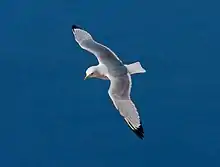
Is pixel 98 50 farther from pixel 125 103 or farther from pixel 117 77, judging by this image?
pixel 125 103

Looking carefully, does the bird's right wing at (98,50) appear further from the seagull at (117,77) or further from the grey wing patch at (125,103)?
the grey wing patch at (125,103)

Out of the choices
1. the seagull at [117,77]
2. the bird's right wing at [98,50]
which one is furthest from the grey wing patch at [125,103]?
the bird's right wing at [98,50]

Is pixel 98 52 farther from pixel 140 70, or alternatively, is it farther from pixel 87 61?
pixel 87 61

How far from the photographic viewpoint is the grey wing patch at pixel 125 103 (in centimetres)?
300

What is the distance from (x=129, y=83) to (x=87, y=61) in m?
0.94

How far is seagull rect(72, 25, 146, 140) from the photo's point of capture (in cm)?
302

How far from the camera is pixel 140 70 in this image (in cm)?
327

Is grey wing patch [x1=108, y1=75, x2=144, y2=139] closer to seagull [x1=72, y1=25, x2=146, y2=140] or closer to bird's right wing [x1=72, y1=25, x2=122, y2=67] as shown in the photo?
seagull [x1=72, y1=25, x2=146, y2=140]

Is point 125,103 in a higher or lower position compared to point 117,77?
lower

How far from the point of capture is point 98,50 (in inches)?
135

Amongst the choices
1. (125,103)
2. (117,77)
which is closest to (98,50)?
(117,77)

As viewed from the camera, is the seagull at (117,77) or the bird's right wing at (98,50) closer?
the seagull at (117,77)

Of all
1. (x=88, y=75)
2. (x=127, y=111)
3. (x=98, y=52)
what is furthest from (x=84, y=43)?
(x=127, y=111)

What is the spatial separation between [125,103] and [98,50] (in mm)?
408
